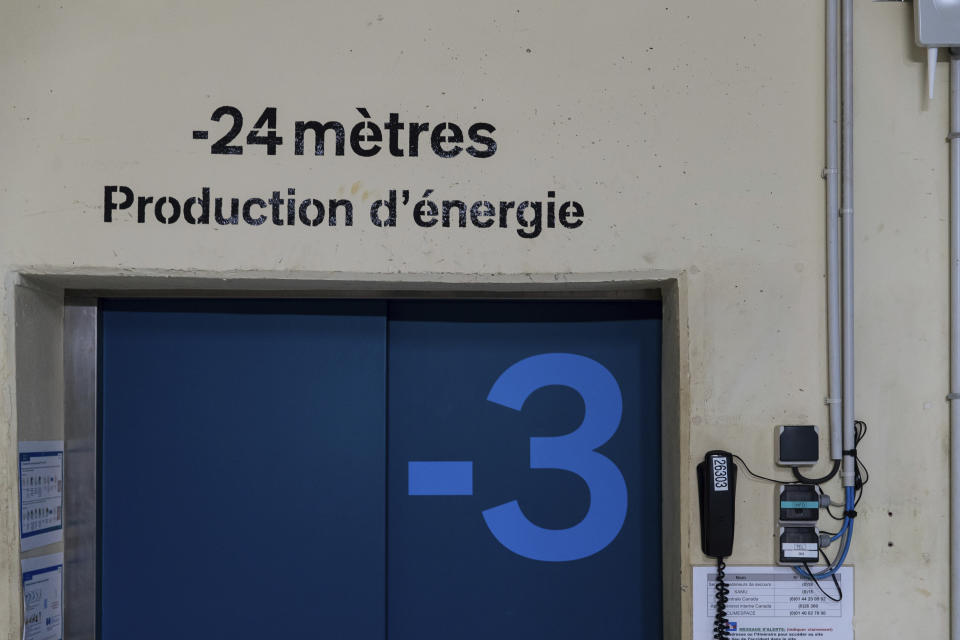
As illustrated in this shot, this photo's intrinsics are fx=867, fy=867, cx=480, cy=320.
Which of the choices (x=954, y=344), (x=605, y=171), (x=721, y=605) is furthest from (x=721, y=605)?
(x=605, y=171)

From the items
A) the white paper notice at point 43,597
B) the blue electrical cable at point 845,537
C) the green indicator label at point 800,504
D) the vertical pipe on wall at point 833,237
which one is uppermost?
the vertical pipe on wall at point 833,237

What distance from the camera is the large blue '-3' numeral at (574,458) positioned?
102 inches

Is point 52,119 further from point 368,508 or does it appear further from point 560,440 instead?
point 560,440

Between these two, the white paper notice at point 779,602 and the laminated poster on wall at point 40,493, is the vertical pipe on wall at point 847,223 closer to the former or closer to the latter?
the white paper notice at point 779,602

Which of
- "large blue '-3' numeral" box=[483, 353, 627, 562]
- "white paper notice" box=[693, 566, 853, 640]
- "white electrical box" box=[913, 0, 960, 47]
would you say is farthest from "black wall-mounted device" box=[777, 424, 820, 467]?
"white electrical box" box=[913, 0, 960, 47]

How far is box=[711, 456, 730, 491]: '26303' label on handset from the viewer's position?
228cm

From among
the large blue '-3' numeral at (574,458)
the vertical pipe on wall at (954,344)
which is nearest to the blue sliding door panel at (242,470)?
the large blue '-3' numeral at (574,458)

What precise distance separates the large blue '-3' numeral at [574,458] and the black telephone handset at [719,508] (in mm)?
346

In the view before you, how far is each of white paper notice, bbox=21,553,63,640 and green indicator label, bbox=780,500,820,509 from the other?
79.5 inches

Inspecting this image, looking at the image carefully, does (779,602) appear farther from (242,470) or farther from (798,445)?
(242,470)

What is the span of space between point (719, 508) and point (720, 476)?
85 millimetres

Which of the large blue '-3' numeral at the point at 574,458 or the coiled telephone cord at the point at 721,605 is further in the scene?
the large blue '-3' numeral at the point at 574,458

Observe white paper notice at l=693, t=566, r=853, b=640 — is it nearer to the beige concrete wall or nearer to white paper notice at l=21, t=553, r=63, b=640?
the beige concrete wall

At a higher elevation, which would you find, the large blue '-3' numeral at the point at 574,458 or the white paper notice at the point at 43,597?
the large blue '-3' numeral at the point at 574,458
